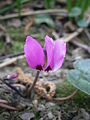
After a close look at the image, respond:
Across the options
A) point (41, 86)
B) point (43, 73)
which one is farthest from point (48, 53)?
point (43, 73)

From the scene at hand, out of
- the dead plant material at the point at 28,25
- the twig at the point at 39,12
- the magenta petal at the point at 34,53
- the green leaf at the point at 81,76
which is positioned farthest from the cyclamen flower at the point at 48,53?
the twig at the point at 39,12

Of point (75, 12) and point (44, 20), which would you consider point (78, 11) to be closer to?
point (75, 12)

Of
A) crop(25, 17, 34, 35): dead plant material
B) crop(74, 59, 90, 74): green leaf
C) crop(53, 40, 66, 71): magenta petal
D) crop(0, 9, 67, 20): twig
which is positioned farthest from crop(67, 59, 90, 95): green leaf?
crop(0, 9, 67, 20): twig

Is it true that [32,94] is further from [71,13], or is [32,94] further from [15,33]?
[71,13]

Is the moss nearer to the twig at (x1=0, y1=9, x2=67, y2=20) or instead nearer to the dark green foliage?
the dark green foliage

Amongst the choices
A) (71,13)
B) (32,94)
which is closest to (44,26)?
(71,13)

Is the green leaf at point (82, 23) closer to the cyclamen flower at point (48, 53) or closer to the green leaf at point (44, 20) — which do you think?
the green leaf at point (44, 20)
